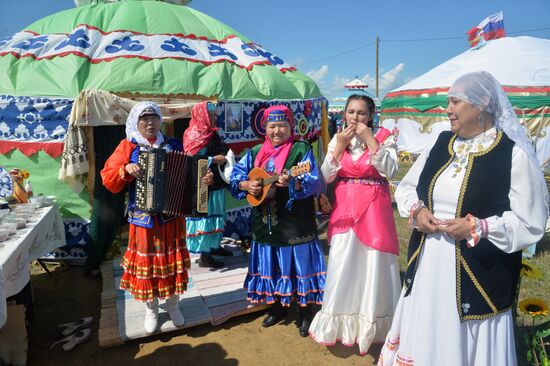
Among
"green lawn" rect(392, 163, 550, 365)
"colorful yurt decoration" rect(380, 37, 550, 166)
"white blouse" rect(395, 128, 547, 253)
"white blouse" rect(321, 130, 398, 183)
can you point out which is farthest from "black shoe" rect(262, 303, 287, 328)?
"colorful yurt decoration" rect(380, 37, 550, 166)

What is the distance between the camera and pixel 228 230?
6.30 meters

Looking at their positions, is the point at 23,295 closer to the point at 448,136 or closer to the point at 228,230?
the point at 228,230

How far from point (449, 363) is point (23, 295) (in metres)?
3.54

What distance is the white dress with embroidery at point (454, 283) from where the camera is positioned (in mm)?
1934

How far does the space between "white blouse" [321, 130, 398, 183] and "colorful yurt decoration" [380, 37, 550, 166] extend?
29.7ft

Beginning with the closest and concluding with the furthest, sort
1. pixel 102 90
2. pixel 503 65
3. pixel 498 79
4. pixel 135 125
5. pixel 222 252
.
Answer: pixel 135 125, pixel 102 90, pixel 222 252, pixel 498 79, pixel 503 65

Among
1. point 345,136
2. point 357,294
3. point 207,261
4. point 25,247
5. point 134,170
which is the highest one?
point 345,136

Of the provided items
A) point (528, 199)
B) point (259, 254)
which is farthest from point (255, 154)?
point (528, 199)

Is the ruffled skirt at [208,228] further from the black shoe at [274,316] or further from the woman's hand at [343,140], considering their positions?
the woman's hand at [343,140]

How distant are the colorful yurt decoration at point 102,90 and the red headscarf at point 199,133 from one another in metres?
0.94

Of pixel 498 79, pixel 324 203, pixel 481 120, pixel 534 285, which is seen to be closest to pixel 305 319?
pixel 324 203

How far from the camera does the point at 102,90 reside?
5.23 metres

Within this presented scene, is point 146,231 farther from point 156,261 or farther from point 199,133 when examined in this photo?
point 199,133

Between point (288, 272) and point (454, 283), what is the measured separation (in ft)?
4.98
